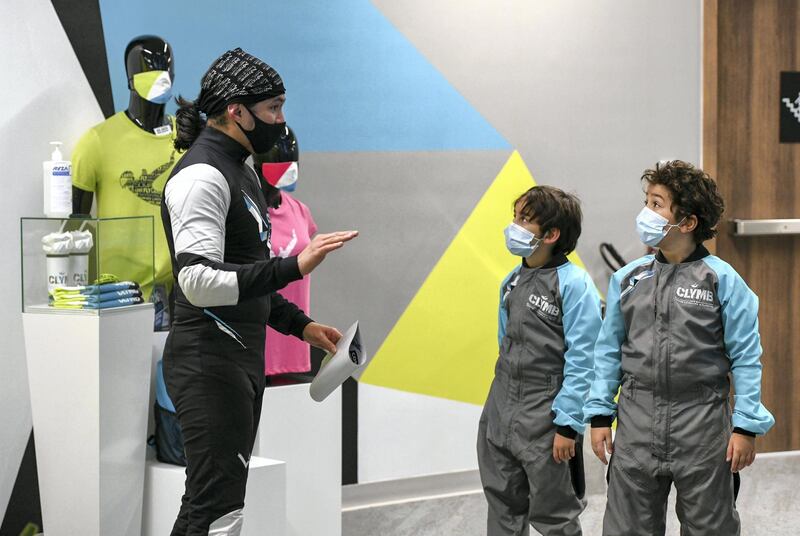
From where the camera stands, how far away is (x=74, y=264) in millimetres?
3135

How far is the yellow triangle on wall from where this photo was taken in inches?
177

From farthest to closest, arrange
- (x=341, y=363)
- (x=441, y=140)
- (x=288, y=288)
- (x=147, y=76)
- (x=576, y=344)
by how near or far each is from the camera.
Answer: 1. (x=441, y=140)
2. (x=288, y=288)
3. (x=147, y=76)
4. (x=576, y=344)
5. (x=341, y=363)

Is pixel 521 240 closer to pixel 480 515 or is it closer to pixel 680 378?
pixel 680 378

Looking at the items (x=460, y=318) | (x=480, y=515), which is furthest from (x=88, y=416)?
(x=460, y=318)

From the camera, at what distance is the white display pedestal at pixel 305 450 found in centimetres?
345

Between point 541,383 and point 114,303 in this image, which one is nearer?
point 541,383

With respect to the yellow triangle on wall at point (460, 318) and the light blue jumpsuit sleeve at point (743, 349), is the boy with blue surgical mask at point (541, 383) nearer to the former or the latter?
the light blue jumpsuit sleeve at point (743, 349)

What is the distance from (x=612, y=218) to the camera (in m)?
4.93

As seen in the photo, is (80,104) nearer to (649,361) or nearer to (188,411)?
(188,411)

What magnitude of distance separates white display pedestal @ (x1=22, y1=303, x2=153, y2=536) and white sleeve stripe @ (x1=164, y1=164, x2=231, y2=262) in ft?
2.98

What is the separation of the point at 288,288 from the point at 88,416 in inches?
34.4

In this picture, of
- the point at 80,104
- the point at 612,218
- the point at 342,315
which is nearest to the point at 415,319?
the point at 342,315

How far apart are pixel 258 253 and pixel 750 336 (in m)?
1.19

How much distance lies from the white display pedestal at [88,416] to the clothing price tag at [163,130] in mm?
658
